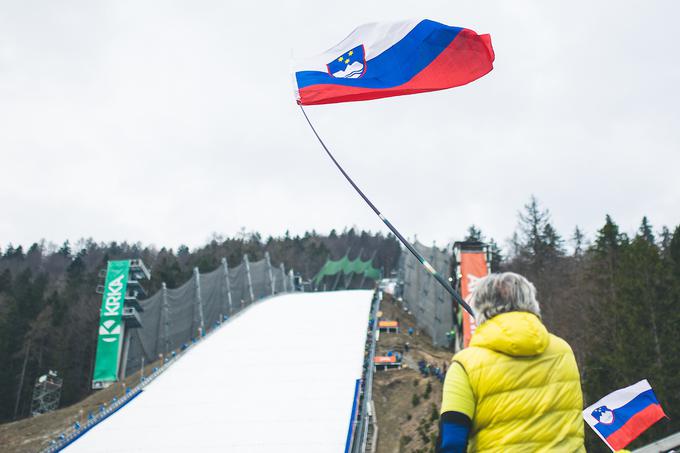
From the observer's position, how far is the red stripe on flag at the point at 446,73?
15.5 ft

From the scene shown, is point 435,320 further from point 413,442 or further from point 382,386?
point 413,442

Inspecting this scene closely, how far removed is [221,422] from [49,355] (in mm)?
29016

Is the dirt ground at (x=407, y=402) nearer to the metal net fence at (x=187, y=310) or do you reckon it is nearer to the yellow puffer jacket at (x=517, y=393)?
the metal net fence at (x=187, y=310)

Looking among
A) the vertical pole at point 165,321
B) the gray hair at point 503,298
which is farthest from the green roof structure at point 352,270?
the gray hair at point 503,298

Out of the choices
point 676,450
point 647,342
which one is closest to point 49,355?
point 647,342

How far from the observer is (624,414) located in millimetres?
3893

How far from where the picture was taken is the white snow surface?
1073cm

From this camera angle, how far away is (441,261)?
2709 centimetres

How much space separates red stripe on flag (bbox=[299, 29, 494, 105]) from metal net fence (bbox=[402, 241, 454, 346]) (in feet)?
58.6

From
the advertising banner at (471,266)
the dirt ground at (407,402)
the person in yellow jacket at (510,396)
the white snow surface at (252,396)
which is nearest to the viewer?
the person in yellow jacket at (510,396)

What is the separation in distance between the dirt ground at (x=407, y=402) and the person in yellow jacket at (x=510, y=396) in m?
11.0

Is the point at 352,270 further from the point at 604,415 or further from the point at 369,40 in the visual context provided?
the point at 604,415

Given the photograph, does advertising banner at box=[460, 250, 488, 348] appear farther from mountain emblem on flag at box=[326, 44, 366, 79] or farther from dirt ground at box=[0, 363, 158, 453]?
dirt ground at box=[0, 363, 158, 453]

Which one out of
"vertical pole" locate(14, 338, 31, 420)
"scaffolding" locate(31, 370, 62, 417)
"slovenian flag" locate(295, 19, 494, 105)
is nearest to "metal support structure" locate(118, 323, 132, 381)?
"scaffolding" locate(31, 370, 62, 417)
